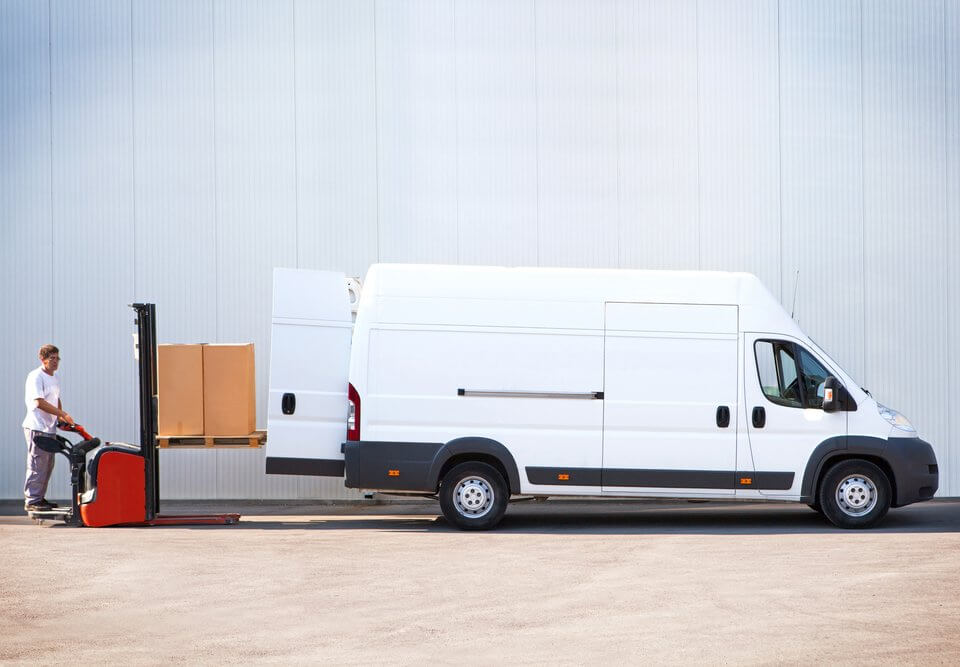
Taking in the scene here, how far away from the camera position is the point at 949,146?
15.3m

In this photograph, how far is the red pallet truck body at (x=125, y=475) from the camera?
11891 millimetres

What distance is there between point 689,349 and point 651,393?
0.63 meters

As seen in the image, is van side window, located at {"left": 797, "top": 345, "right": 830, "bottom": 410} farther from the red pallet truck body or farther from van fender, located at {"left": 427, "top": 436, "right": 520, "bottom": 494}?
the red pallet truck body

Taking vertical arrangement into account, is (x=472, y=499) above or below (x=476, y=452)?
below

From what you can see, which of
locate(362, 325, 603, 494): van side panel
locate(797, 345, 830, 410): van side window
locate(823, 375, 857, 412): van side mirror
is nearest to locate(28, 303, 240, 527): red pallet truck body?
locate(362, 325, 603, 494): van side panel

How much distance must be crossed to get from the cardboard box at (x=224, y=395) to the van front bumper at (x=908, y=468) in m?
7.30

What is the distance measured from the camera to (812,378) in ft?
38.5

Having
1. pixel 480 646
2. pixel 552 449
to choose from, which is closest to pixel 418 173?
pixel 552 449

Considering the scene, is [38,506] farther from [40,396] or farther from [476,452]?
[476,452]

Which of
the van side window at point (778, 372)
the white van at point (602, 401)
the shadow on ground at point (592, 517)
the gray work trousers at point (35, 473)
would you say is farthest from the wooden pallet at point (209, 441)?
the van side window at point (778, 372)

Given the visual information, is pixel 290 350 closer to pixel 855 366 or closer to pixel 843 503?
pixel 843 503

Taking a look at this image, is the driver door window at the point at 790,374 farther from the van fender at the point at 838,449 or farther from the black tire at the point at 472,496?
the black tire at the point at 472,496

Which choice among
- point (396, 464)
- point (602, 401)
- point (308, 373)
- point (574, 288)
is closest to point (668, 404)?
point (602, 401)

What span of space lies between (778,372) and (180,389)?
22.6 feet
